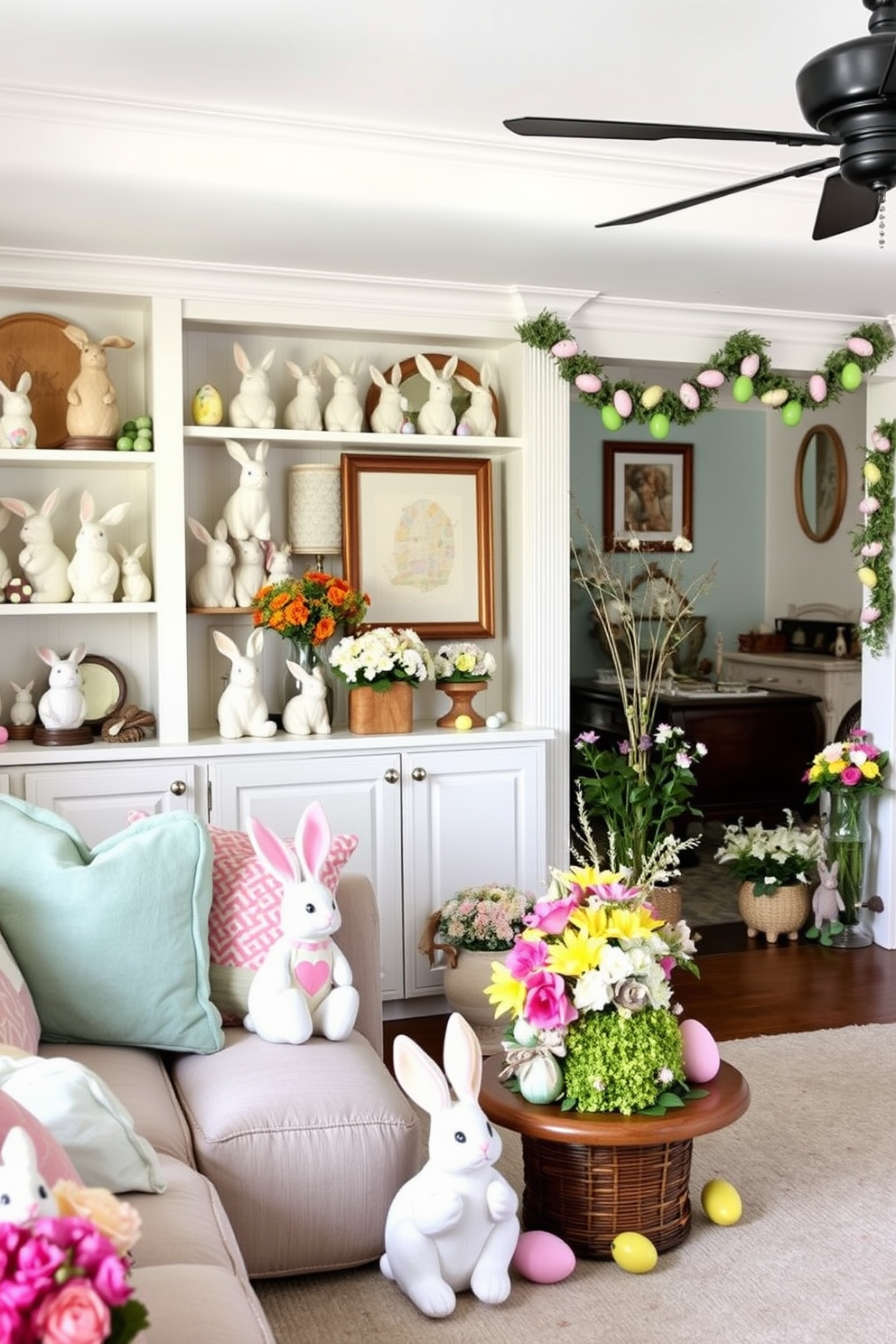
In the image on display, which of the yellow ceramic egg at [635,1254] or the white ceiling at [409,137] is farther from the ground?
the white ceiling at [409,137]

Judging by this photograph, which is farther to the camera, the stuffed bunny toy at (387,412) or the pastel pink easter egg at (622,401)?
the pastel pink easter egg at (622,401)

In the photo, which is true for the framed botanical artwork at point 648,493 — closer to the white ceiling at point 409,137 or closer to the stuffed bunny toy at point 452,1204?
the white ceiling at point 409,137

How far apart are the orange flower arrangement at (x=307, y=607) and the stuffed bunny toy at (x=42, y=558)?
0.59 m

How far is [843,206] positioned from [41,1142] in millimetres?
2185

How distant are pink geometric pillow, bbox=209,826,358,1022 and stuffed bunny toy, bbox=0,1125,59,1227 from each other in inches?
52.8

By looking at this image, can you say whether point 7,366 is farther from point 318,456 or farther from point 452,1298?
point 452,1298

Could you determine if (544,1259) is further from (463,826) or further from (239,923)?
(463,826)

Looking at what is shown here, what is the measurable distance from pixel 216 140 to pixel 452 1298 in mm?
2666

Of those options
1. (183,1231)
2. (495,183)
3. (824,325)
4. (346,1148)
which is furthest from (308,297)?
(183,1231)

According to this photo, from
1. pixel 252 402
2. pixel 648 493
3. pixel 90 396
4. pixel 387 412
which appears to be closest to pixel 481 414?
pixel 387 412

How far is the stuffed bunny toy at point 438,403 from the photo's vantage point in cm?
440

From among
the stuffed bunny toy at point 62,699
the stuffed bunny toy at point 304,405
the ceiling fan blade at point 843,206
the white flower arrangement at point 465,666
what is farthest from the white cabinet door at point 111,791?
the ceiling fan blade at point 843,206

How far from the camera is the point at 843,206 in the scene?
2.59 m

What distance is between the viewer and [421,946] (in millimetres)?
4078
